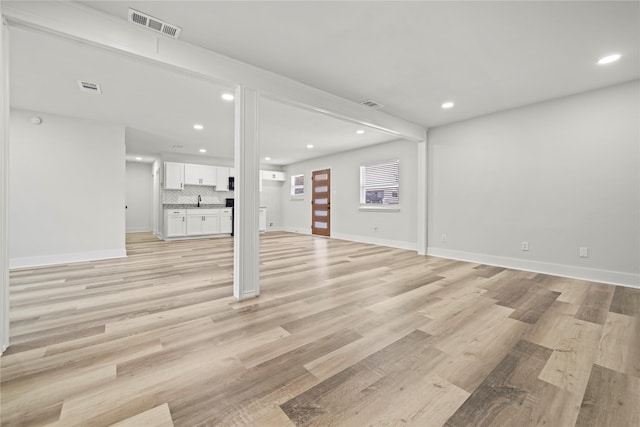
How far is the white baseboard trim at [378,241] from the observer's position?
5.92 metres

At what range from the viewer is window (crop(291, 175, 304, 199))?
9.27 meters

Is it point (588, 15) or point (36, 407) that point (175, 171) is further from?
point (588, 15)

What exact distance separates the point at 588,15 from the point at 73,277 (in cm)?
621

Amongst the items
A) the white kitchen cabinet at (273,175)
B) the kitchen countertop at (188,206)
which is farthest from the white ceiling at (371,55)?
the white kitchen cabinet at (273,175)

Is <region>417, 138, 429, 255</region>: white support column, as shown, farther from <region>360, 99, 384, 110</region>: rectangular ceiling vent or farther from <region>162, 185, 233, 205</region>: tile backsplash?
<region>162, 185, 233, 205</region>: tile backsplash

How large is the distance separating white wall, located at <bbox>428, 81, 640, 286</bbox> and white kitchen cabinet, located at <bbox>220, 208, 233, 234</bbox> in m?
6.11

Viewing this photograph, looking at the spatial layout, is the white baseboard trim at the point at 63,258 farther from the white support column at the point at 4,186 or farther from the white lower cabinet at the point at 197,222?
the white support column at the point at 4,186

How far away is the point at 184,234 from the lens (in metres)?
7.41

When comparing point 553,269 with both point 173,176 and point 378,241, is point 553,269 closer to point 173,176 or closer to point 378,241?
point 378,241

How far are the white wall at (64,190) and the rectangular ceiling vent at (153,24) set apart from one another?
3541 mm

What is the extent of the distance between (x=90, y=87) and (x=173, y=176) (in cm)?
426

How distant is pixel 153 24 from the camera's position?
221 centimetres

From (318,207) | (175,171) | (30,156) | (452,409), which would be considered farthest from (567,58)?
(175,171)

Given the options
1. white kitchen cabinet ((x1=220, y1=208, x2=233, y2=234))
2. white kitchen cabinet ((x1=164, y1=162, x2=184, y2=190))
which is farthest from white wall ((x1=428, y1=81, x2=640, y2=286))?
white kitchen cabinet ((x1=164, y1=162, x2=184, y2=190))
